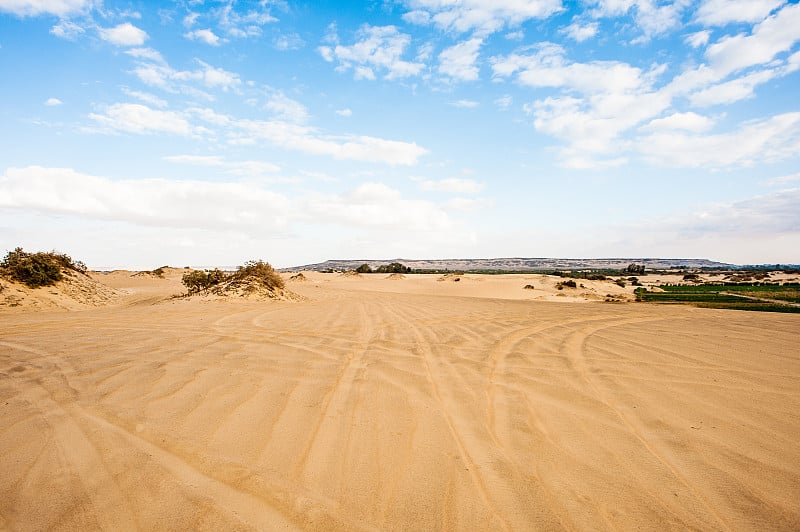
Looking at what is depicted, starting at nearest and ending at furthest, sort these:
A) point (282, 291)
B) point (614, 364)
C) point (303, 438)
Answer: point (303, 438)
point (614, 364)
point (282, 291)

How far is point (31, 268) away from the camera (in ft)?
40.4

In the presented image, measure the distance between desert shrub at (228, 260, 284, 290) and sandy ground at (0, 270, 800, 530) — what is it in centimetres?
879

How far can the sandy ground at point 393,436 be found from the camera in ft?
6.75

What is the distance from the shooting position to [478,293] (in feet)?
88.4

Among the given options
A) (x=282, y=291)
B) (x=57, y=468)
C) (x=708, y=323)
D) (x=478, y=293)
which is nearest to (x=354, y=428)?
(x=57, y=468)

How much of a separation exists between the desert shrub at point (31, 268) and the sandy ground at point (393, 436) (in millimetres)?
8465

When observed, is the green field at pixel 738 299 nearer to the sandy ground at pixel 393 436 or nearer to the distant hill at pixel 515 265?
the sandy ground at pixel 393 436

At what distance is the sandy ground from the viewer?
2059 mm

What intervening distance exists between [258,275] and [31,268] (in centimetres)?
672

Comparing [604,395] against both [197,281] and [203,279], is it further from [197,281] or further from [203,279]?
[197,281]

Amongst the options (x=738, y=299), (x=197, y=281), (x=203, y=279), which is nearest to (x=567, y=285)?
(x=738, y=299)

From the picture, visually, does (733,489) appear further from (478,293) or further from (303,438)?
(478,293)

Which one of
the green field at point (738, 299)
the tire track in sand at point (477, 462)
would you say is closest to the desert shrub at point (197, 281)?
the tire track in sand at point (477, 462)

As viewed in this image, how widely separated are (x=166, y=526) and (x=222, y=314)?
8.06 m
